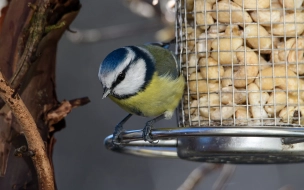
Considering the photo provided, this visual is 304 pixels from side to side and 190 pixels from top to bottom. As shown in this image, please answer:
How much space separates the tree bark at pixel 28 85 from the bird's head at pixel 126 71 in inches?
4.1

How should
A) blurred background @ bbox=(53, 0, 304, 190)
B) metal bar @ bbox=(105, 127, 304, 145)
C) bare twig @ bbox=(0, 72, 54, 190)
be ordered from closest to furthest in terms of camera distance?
bare twig @ bbox=(0, 72, 54, 190)
metal bar @ bbox=(105, 127, 304, 145)
blurred background @ bbox=(53, 0, 304, 190)

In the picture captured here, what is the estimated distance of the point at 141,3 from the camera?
2578mm

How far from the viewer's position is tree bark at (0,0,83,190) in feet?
5.74

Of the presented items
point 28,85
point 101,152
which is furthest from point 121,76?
point 101,152

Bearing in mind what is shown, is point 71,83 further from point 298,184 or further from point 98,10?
point 298,184

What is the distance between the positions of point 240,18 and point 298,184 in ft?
6.35

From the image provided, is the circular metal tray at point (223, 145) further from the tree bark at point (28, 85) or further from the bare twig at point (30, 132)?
the bare twig at point (30, 132)

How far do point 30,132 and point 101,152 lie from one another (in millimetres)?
2407

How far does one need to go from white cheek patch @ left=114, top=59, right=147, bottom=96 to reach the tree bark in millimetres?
114

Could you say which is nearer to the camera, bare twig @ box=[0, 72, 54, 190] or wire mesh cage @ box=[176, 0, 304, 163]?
bare twig @ box=[0, 72, 54, 190]

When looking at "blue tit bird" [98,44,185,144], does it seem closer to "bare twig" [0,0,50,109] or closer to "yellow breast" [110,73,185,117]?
"yellow breast" [110,73,185,117]

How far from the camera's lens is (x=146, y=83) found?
192 centimetres

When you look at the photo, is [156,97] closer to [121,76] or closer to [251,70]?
[121,76]

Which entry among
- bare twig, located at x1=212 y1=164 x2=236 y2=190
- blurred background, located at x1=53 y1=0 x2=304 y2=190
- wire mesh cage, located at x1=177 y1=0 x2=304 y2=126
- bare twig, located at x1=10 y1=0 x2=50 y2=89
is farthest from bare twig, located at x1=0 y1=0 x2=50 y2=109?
blurred background, located at x1=53 y1=0 x2=304 y2=190
